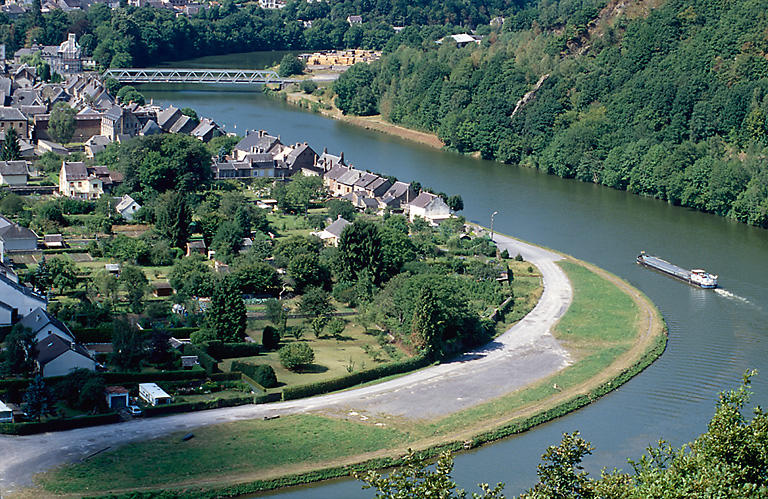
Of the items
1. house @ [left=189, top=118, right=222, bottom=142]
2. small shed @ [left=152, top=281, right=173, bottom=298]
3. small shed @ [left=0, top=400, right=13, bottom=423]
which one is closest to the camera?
small shed @ [left=0, top=400, right=13, bottom=423]

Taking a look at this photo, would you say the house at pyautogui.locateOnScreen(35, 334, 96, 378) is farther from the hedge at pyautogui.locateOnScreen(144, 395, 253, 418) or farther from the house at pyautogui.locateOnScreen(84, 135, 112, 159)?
the house at pyautogui.locateOnScreen(84, 135, 112, 159)

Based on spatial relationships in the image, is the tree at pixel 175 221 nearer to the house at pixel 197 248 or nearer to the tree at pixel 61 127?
the house at pixel 197 248

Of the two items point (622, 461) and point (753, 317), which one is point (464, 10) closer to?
point (753, 317)

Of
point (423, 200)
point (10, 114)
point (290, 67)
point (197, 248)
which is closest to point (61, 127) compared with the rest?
point (10, 114)

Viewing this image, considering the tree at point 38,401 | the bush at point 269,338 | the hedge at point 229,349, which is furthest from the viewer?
the bush at point 269,338

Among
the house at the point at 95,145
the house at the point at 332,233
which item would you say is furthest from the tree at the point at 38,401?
the house at the point at 95,145

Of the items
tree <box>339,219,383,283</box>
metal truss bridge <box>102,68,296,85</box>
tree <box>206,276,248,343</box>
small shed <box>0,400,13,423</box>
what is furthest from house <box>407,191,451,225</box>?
metal truss bridge <box>102,68,296,85</box>
